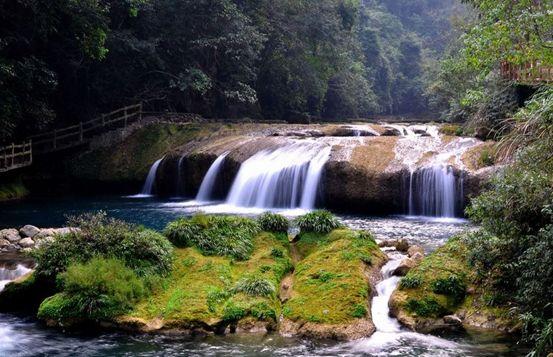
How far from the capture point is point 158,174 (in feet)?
86.9

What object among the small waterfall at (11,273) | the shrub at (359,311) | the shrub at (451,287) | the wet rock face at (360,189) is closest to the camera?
the shrub at (359,311)

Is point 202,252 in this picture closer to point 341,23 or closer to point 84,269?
point 84,269

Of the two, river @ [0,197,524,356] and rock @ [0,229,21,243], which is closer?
river @ [0,197,524,356]

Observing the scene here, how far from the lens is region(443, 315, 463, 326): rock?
856 cm

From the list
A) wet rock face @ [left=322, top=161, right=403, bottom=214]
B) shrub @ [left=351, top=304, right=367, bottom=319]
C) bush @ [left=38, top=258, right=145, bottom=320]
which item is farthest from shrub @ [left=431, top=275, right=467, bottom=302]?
wet rock face @ [left=322, top=161, right=403, bottom=214]

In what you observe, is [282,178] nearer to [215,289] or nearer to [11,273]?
[11,273]

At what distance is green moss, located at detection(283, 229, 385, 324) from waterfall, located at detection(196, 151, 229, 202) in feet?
40.8

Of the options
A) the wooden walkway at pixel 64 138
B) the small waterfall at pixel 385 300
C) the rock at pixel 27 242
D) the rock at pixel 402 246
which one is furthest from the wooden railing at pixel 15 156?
the small waterfall at pixel 385 300

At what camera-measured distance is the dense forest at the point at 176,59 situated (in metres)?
22.8

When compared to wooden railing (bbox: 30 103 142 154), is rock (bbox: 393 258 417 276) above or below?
below

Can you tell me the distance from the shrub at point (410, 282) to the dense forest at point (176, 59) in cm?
1672

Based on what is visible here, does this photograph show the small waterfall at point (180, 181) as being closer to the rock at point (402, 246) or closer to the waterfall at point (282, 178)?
the waterfall at point (282, 178)

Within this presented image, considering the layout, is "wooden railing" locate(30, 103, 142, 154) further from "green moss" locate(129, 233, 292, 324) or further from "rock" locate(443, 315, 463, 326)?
"rock" locate(443, 315, 463, 326)

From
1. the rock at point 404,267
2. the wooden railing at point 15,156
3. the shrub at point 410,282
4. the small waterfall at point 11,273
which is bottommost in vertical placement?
the small waterfall at point 11,273
